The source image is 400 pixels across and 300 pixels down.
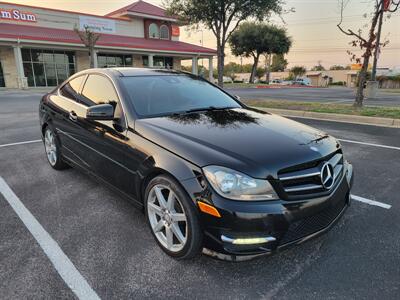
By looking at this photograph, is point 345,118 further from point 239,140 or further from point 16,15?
point 16,15

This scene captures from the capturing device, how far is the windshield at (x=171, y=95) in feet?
10.9

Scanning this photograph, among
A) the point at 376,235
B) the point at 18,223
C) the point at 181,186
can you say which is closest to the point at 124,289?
the point at 181,186

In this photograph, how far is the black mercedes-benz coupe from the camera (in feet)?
7.27

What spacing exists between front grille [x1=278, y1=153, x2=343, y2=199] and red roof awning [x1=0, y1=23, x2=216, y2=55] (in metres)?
25.8

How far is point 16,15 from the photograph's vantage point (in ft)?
84.9

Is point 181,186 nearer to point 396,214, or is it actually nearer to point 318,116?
point 396,214

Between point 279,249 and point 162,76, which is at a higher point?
point 162,76

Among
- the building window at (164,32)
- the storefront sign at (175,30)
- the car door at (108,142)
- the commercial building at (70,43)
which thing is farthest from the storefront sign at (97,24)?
the car door at (108,142)

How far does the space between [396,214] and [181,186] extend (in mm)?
2499

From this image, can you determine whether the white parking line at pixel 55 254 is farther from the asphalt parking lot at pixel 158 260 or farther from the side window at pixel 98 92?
the side window at pixel 98 92

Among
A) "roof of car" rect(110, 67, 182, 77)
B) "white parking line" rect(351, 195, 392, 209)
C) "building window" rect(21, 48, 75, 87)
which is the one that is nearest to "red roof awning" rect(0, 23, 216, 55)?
"building window" rect(21, 48, 75, 87)

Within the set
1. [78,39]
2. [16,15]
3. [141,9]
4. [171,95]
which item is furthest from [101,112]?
[141,9]

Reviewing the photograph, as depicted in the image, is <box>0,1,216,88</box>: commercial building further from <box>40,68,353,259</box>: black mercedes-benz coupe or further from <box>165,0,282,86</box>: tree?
<box>40,68,353,259</box>: black mercedes-benz coupe

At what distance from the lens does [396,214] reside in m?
3.39
